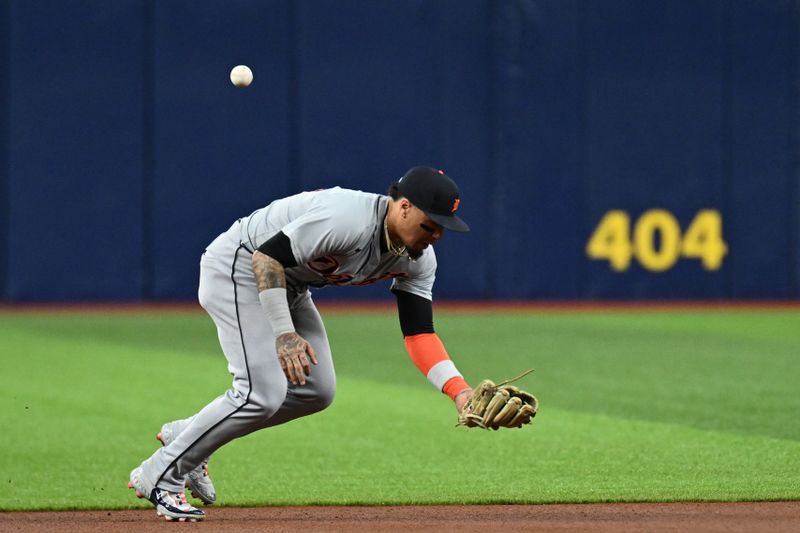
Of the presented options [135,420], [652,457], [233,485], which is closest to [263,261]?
[233,485]

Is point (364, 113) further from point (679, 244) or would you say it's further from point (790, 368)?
point (790, 368)

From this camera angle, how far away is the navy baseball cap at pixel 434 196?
4.77m

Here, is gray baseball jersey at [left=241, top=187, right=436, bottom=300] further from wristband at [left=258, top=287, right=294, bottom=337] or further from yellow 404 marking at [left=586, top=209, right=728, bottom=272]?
yellow 404 marking at [left=586, top=209, right=728, bottom=272]

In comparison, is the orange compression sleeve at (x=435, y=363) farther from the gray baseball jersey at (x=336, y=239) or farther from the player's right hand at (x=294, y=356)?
the player's right hand at (x=294, y=356)

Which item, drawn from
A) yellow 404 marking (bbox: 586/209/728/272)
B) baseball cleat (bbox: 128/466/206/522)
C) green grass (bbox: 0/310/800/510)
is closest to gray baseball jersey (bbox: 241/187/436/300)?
baseball cleat (bbox: 128/466/206/522)

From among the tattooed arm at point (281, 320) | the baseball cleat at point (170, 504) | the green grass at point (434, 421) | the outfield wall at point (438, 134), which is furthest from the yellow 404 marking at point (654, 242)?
the tattooed arm at point (281, 320)

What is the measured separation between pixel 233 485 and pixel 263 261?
1.62m

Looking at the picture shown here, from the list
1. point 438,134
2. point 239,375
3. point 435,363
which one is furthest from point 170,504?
point 438,134

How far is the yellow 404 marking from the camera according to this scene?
17.5m

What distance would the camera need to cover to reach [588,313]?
16.3 metres

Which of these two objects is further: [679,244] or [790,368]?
[679,244]

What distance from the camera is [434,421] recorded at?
8.19 m

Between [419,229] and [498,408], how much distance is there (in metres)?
0.71

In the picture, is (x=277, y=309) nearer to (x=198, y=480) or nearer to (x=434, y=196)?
(x=434, y=196)
